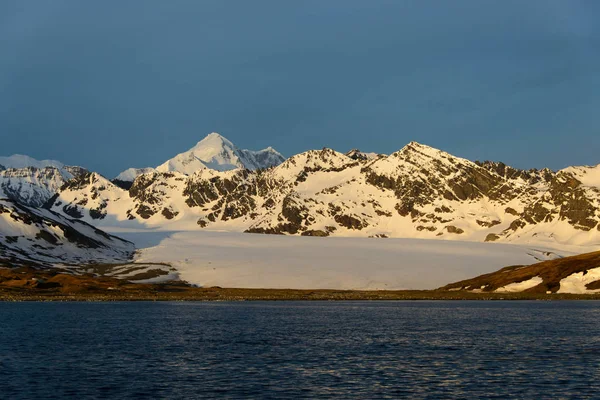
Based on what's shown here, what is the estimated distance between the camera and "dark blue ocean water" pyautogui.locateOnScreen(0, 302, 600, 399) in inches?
2077

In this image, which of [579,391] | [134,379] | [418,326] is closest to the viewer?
[579,391]

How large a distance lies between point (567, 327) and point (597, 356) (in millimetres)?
33329

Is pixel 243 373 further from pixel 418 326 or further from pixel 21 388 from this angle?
pixel 418 326

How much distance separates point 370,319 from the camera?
406 ft

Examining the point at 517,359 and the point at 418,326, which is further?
the point at 418,326

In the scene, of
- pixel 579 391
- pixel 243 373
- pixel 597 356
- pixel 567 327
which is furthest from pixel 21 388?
pixel 567 327

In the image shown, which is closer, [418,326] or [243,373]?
[243,373]

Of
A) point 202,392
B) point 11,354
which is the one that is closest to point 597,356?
point 202,392

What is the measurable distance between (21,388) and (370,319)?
77.5m

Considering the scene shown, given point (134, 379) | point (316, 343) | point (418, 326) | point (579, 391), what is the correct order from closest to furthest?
1. point (579, 391)
2. point (134, 379)
3. point (316, 343)
4. point (418, 326)

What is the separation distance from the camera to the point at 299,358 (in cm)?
7000

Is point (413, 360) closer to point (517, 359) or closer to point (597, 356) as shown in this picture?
point (517, 359)

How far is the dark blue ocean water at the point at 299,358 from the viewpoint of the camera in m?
52.8

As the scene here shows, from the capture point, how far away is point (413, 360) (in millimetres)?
68000
